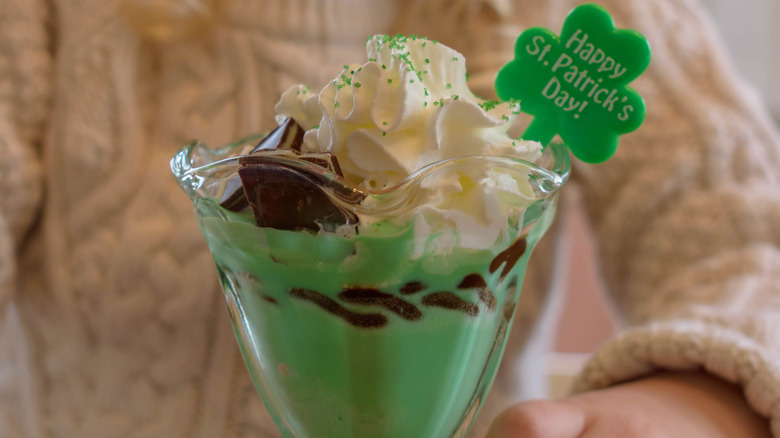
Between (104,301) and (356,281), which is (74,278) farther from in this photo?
(356,281)

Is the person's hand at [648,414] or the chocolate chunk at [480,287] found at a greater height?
the chocolate chunk at [480,287]

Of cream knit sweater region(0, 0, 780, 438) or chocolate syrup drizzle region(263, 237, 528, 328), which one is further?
cream knit sweater region(0, 0, 780, 438)

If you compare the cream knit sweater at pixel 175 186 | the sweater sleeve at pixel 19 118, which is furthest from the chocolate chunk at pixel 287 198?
the sweater sleeve at pixel 19 118

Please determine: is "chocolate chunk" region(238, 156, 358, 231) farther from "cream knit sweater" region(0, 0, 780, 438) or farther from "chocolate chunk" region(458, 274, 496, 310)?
"cream knit sweater" region(0, 0, 780, 438)

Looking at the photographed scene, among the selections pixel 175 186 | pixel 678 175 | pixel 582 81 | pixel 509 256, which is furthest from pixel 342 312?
pixel 678 175

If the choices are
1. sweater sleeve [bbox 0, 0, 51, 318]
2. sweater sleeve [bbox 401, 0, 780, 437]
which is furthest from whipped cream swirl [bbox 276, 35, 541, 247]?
sweater sleeve [bbox 0, 0, 51, 318]

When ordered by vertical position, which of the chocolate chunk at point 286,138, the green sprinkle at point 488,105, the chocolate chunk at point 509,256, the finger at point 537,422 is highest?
the green sprinkle at point 488,105

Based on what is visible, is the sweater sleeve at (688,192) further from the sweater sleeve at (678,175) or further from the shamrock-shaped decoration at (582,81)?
the shamrock-shaped decoration at (582,81)
